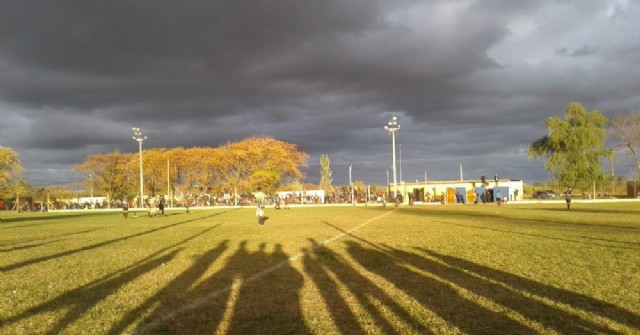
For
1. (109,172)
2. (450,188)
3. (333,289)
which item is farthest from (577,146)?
(109,172)

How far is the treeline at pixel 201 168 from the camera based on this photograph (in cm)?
6850

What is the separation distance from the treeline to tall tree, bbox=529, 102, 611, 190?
34972 millimetres

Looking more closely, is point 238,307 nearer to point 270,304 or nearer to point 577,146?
point 270,304

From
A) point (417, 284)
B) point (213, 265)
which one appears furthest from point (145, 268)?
point (417, 284)

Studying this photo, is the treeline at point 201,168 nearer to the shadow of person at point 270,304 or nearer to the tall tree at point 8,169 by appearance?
the tall tree at point 8,169

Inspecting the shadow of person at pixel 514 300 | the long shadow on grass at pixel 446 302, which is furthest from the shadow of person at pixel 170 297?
the shadow of person at pixel 514 300

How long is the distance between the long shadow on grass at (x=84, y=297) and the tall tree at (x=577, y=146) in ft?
187

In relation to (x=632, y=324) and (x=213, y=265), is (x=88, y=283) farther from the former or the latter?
(x=632, y=324)

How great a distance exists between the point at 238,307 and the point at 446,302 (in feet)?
9.55

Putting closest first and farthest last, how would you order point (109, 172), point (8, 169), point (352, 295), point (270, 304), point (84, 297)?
point (270, 304), point (352, 295), point (84, 297), point (8, 169), point (109, 172)

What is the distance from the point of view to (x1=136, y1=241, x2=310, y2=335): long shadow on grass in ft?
18.2

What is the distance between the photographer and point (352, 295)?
280 inches

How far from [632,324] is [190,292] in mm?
6122

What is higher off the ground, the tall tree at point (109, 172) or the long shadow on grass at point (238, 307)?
the tall tree at point (109, 172)
